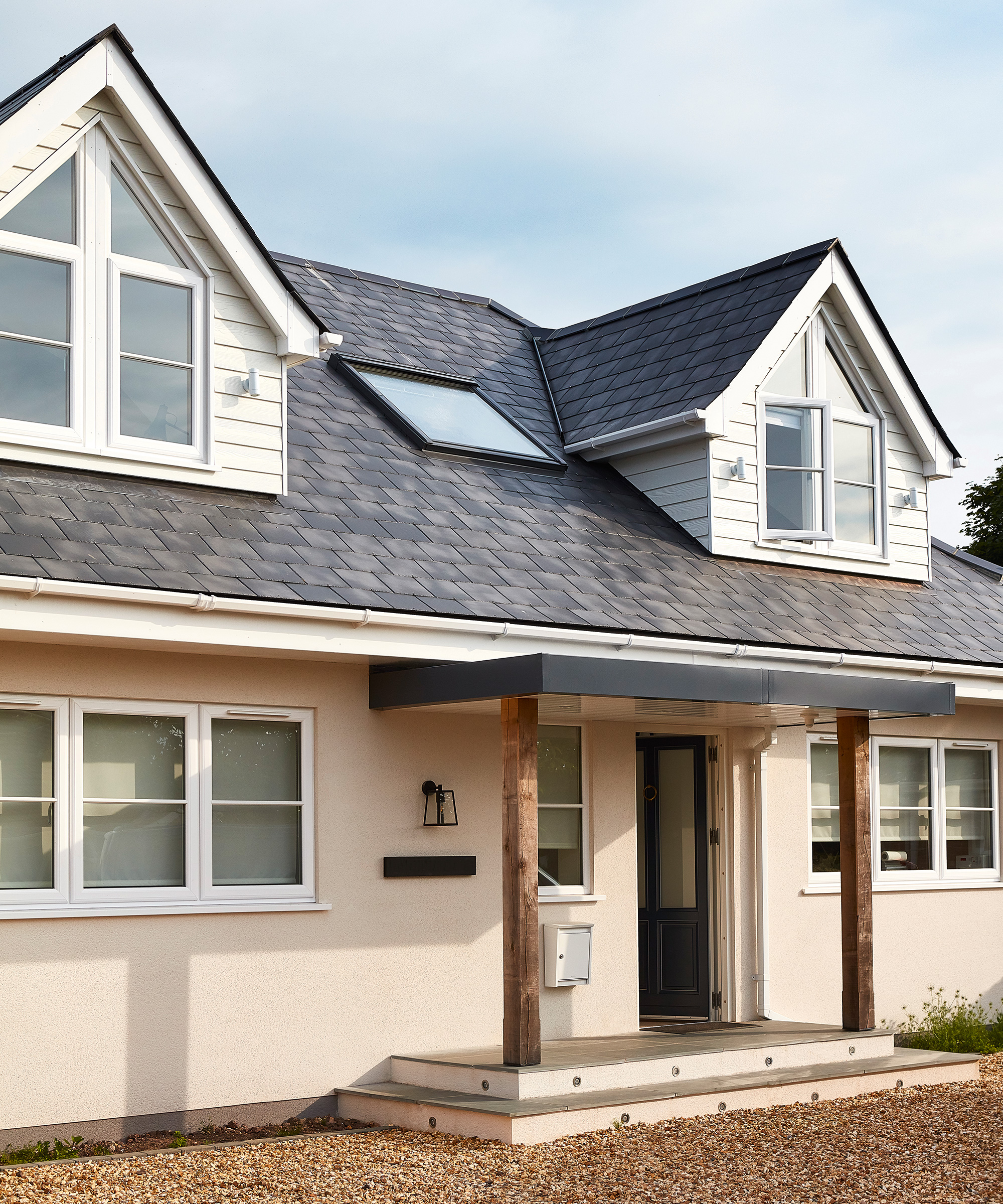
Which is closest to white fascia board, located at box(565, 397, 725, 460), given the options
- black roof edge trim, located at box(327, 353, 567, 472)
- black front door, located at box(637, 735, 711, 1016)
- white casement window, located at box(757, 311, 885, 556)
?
black roof edge trim, located at box(327, 353, 567, 472)

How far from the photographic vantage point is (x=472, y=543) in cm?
1052

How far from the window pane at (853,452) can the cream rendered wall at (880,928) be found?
248 centimetres

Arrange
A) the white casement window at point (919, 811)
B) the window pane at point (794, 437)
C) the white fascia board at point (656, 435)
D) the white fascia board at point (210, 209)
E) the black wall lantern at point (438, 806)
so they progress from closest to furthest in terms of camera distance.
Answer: the white fascia board at point (210, 209) < the black wall lantern at point (438, 806) < the white fascia board at point (656, 435) < the white casement window at point (919, 811) < the window pane at point (794, 437)

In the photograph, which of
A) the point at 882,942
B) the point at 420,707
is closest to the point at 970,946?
the point at 882,942

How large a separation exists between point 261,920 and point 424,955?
1.34 meters

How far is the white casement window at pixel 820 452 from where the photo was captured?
1315 cm

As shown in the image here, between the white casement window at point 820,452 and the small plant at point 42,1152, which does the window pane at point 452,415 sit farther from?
the small plant at point 42,1152

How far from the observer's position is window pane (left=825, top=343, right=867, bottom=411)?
45.0 feet

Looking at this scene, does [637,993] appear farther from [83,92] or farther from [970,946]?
[83,92]

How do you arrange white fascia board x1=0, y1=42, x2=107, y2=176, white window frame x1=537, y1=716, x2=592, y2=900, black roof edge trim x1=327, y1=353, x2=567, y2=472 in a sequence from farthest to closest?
black roof edge trim x1=327, y1=353, x2=567, y2=472 → white window frame x1=537, y1=716, x2=592, y2=900 → white fascia board x1=0, y1=42, x2=107, y2=176

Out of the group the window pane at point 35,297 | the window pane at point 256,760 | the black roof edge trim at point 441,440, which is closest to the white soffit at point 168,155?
the window pane at point 35,297

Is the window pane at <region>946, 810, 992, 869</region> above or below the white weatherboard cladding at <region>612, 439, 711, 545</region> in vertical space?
below

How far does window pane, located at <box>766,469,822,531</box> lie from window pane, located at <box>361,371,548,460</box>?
2.22 m

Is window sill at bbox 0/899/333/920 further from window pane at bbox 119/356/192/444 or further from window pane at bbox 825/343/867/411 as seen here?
window pane at bbox 825/343/867/411
